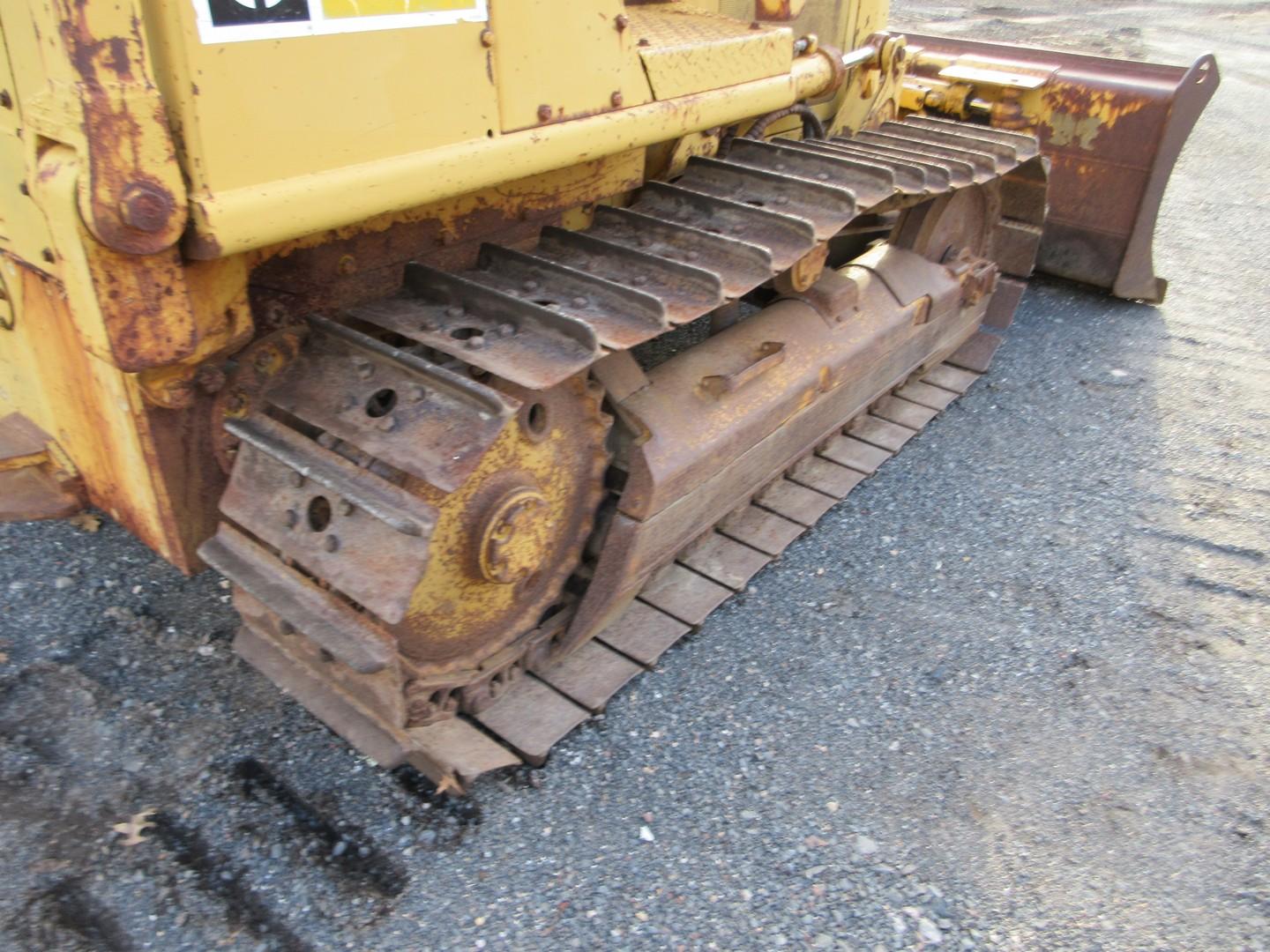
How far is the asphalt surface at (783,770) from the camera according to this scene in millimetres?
2025

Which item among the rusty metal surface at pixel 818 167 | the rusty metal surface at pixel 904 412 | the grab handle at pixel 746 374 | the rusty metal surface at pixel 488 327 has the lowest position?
the rusty metal surface at pixel 904 412

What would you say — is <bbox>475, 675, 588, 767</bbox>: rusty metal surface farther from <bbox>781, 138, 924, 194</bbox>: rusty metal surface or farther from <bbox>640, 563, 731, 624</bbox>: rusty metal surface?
<bbox>781, 138, 924, 194</bbox>: rusty metal surface

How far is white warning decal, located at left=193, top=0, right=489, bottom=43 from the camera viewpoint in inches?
63.1

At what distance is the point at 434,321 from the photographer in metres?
2.14

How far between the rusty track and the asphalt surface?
12cm

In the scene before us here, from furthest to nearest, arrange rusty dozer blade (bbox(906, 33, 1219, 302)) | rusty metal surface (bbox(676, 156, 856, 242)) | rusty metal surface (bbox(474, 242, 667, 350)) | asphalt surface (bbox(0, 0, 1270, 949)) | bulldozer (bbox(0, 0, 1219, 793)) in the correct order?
1. rusty dozer blade (bbox(906, 33, 1219, 302))
2. rusty metal surface (bbox(676, 156, 856, 242))
3. rusty metal surface (bbox(474, 242, 667, 350))
4. asphalt surface (bbox(0, 0, 1270, 949))
5. bulldozer (bbox(0, 0, 1219, 793))

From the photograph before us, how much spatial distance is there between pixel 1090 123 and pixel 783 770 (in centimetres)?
359

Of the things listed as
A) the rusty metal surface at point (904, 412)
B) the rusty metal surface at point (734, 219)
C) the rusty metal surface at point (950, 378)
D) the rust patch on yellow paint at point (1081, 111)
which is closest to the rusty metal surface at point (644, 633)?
the rusty metal surface at point (734, 219)

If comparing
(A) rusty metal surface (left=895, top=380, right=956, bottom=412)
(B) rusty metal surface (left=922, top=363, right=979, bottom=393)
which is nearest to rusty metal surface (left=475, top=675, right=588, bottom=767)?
(A) rusty metal surface (left=895, top=380, right=956, bottom=412)

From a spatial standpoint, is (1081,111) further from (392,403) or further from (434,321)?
(392,403)

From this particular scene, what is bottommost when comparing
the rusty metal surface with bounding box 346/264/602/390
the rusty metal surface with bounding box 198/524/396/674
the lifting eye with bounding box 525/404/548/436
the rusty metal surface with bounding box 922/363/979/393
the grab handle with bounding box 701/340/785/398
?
the rusty metal surface with bounding box 922/363/979/393

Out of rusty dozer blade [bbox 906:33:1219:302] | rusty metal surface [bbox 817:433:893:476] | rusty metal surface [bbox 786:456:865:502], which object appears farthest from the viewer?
rusty dozer blade [bbox 906:33:1219:302]

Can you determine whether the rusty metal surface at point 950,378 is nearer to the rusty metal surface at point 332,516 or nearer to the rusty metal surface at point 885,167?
the rusty metal surface at point 885,167

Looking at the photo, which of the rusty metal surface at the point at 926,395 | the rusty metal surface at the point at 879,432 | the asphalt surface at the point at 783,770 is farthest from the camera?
the rusty metal surface at the point at 926,395
